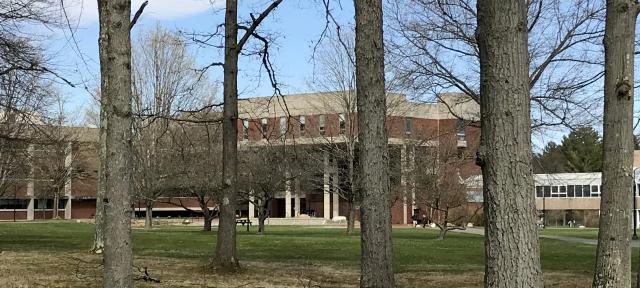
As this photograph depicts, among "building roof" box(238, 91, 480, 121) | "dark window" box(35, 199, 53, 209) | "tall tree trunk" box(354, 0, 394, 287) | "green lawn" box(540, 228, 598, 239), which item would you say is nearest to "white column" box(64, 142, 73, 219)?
"dark window" box(35, 199, 53, 209)

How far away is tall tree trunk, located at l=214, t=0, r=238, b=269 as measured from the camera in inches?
512

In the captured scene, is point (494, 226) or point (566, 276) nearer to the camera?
point (494, 226)

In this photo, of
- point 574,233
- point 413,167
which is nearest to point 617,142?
point 413,167

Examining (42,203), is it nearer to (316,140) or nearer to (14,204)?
(14,204)

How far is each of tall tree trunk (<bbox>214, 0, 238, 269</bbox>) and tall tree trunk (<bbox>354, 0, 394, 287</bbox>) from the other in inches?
220

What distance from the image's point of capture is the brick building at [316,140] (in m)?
31.4

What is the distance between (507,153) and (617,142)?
19.6 ft

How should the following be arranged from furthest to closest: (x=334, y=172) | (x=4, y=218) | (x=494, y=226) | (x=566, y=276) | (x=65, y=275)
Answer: (x=4, y=218) → (x=334, y=172) → (x=566, y=276) → (x=65, y=275) → (x=494, y=226)

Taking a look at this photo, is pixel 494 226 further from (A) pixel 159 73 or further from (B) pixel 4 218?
(B) pixel 4 218

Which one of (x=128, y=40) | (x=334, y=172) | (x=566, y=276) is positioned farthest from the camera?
(x=334, y=172)

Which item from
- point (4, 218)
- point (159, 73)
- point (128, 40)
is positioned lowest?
point (4, 218)

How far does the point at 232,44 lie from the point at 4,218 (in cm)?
6787

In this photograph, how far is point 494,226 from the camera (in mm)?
3998

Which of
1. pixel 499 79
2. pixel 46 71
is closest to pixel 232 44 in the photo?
pixel 46 71
